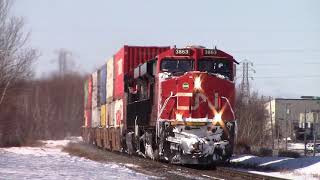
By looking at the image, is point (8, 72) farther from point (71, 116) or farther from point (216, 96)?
point (71, 116)

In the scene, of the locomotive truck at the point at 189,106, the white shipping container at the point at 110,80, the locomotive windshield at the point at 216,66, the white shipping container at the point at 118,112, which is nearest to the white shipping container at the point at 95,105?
the white shipping container at the point at 110,80

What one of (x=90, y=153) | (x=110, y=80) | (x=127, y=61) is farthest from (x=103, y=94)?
(x=127, y=61)

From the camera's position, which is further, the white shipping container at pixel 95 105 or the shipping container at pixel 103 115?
the white shipping container at pixel 95 105

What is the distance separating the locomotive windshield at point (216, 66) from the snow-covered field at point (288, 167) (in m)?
3.68

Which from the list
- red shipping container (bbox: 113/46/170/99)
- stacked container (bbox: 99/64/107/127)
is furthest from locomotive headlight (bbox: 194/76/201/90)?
stacked container (bbox: 99/64/107/127)

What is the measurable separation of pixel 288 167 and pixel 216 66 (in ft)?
Result: 15.3

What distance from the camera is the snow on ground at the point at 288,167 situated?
1770cm

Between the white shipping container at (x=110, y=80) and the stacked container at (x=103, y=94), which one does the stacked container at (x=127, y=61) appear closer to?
the white shipping container at (x=110, y=80)

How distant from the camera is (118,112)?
97.3 feet

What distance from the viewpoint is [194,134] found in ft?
63.5

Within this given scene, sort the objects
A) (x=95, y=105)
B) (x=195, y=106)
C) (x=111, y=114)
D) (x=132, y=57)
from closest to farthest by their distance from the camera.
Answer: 1. (x=195, y=106)
2. (x=132, y=57)
3. (x=111, y=114)
4. (x=95, y=105)

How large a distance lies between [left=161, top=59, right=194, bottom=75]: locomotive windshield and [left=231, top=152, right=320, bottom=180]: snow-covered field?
434 centimetres

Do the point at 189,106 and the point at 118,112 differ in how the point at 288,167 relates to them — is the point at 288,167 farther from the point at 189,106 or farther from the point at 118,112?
the point at 118,112

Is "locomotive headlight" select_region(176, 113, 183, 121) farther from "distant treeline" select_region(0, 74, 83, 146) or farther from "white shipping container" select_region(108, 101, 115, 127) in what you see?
"distant treeline" select_region(0, 74, 83, 146)
